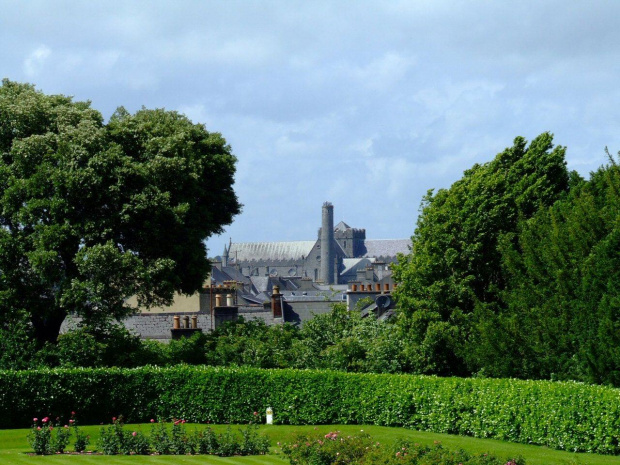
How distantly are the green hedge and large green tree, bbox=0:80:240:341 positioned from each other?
5864 millimetres

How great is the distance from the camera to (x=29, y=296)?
139 ft

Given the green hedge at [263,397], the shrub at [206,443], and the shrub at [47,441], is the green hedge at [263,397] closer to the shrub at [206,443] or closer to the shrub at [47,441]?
the shrub at [47,441]

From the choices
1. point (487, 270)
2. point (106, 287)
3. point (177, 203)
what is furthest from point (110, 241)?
point (487, 270)

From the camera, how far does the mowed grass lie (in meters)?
23.9

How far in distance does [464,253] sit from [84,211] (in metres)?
17.7

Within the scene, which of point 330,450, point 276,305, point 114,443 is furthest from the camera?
point 276,305

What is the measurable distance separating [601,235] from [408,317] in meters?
11.7

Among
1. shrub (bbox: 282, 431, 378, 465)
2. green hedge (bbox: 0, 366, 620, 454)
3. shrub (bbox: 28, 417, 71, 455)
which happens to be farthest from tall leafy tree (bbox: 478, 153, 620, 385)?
shrub (bbox: 28, 417, 71, 455)

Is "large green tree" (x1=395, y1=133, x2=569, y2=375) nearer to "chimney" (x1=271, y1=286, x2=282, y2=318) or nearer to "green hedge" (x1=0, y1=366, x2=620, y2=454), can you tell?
"green hedge" (x1=0, y1=366, x2=620, y2=454)

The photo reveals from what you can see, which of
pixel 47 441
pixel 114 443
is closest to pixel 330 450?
pixel 114 443

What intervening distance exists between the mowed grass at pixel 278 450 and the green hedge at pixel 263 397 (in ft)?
2.70

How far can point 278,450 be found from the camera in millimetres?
27766

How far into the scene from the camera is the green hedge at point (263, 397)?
3269 centimetres

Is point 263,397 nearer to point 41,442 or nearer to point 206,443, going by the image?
point 206,443
